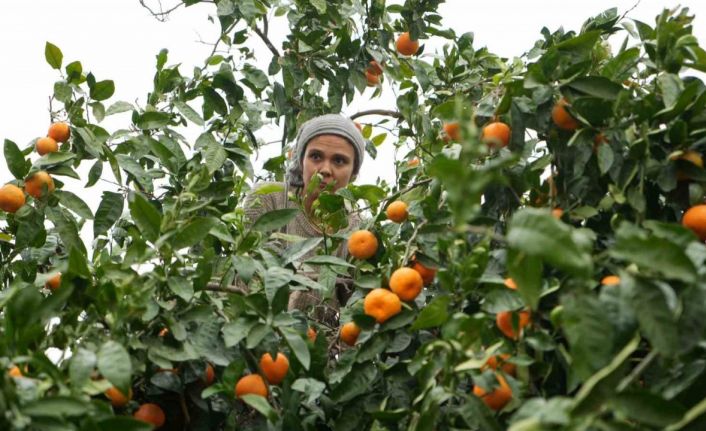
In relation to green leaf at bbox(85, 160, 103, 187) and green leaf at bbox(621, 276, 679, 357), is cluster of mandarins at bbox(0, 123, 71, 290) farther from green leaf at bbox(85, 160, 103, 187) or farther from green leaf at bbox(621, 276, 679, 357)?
green leaf at bbox(621, 276, 679, 357)

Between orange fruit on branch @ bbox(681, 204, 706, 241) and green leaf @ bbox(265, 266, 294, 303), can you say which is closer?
orange fruit on branch @ bbox(681, 204, 706, 241)

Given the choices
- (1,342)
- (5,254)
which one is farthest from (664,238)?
(5,254)

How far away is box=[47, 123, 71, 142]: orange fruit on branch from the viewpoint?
1678 millimetres

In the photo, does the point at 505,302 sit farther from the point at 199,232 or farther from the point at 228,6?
the point at 228,6

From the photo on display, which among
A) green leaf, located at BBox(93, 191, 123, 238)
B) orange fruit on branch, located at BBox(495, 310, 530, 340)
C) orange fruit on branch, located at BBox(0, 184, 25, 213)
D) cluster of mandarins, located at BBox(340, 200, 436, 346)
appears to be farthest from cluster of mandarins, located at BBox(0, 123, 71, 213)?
orange fruit on branch, located at BBox(495, 310, 530, 340)

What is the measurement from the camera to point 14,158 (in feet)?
5.08

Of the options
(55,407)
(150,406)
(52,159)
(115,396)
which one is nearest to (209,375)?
(150,406)

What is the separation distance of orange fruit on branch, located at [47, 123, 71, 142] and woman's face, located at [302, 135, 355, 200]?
0.97m

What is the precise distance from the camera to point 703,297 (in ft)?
2.63

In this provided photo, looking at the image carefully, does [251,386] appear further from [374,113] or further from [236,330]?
[374,113]

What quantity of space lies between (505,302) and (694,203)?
32cm

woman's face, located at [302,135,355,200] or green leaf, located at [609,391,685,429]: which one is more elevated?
woman's face, located at [302,135,355,200]

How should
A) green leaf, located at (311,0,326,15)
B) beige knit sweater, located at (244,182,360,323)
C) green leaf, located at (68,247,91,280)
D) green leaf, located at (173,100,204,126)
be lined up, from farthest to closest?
green leaf, located at (311,0,326,15) → beige knit sweater, located at (244,182,360,323) → green leaf, located at (173,100,204,126) → green leaf, located at (68,247,91,280)

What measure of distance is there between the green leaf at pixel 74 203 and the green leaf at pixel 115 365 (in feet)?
2.06
